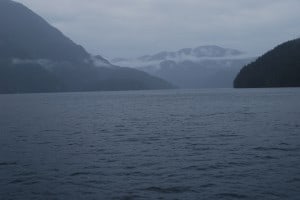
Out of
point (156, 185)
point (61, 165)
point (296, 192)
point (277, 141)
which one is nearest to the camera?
point (296, 192)

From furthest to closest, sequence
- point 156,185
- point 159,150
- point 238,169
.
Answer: point 159,150
point 238,169
point 156,185

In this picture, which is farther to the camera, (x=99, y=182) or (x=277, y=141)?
(x=277, y=141)

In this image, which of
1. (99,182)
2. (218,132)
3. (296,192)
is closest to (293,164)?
(296,192)

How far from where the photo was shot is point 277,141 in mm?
56625

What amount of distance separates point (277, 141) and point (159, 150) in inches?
595

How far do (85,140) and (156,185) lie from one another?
30.4 metres

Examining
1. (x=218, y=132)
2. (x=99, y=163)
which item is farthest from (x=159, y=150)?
(x=218, y=132)

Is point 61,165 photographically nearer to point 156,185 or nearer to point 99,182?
point 99,182

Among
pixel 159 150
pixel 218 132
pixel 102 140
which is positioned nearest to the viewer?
pixel 159 150

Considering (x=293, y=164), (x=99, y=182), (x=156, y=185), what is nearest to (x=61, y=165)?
(x=99, y=182)

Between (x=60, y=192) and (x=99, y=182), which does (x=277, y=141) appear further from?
(x=60, y=192)

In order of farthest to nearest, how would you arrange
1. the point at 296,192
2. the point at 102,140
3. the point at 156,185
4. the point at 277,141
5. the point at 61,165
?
the point at 102,140 → the point at 277,141 → the point at 61,165 → the point at 156,185 → the point at 296,192

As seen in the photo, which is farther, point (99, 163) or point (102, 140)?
point (102, 140)

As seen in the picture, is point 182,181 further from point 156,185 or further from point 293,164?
point 293,164
